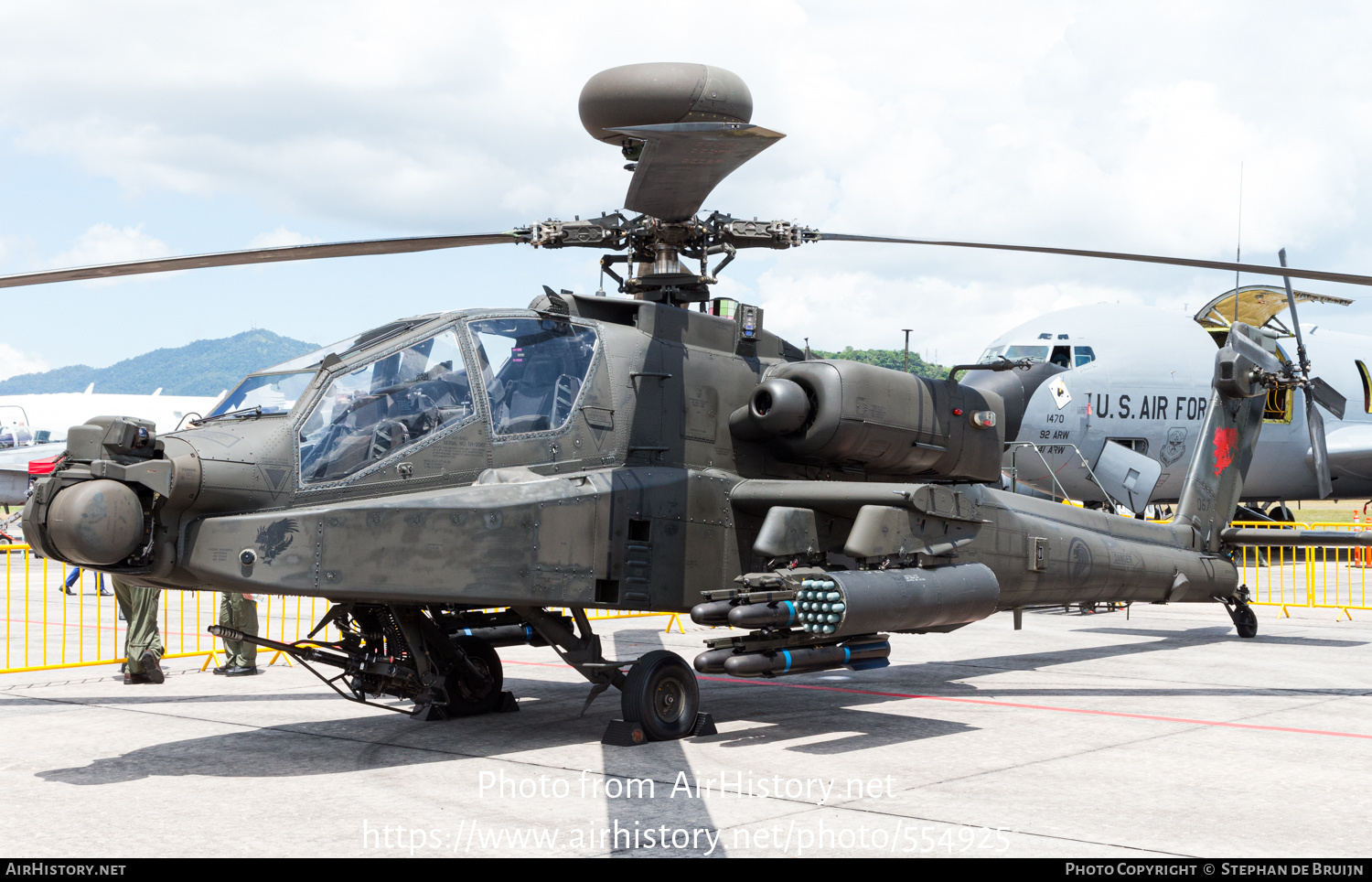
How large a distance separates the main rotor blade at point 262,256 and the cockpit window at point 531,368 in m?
0.76

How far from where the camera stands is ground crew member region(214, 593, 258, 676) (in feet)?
36.6

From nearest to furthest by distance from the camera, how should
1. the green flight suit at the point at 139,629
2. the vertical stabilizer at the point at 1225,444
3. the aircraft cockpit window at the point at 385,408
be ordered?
1. the aircraft cockpit window at the point at 385,408
2. the green flight suit at the point at 139,629
3. the vertical stabilizer at the point at 1225,444

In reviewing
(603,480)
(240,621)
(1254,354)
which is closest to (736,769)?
(603,480)

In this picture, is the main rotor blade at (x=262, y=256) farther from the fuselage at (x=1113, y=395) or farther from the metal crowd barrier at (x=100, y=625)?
the fuselage at (x=1113, y=395)

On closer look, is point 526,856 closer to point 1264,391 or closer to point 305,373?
point 305,373

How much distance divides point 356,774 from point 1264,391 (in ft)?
36.6

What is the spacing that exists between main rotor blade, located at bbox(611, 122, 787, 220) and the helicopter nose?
10.5 ft

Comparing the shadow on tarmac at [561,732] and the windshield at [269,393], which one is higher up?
the windshield at [269,393]

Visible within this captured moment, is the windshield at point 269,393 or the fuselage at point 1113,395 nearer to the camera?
the windshield at point 269,393

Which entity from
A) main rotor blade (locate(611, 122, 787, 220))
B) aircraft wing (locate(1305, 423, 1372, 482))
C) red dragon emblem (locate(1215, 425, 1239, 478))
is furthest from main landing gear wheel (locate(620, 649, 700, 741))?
aircraft wing (locate(1305, 423, 1372, 482))

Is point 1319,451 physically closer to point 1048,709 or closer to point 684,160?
point 1048,709

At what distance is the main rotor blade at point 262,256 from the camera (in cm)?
Result: 704

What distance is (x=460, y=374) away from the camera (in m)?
7.60

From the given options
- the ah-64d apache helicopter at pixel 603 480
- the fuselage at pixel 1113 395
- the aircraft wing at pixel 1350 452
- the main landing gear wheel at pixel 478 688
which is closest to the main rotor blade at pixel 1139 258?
the ah-64d apache helicopter at pixel 603 480
